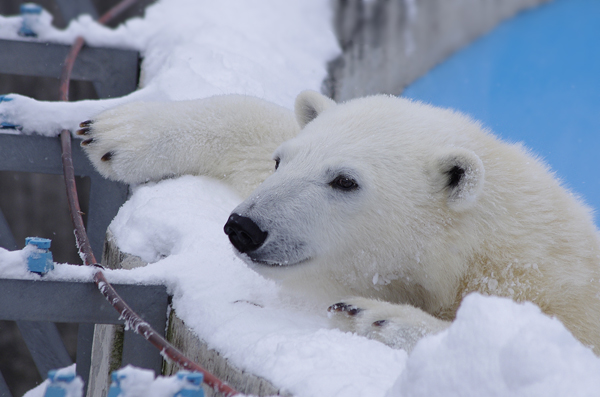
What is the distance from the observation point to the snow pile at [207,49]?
10.8ft

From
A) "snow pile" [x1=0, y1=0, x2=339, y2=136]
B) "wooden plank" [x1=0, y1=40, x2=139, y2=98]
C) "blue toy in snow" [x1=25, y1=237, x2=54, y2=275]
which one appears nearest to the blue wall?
"snow pile" [x1=0, y1=0, x2=339, y2=136]

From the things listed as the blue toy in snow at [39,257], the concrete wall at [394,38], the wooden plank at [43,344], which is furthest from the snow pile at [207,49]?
the blue toy in snow at [39,257]

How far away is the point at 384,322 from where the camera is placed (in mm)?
1870

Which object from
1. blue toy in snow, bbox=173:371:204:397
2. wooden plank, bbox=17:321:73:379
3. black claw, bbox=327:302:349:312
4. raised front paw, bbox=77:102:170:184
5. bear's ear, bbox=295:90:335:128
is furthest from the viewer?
wooden plank, bbox=17:321:73:379

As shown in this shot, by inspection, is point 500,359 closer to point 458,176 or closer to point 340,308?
point 340,308

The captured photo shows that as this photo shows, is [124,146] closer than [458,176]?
No

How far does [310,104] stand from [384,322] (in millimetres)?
1264

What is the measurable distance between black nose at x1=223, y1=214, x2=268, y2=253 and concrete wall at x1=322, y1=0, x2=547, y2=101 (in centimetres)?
296

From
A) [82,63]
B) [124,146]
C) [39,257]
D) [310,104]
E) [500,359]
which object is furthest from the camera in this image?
[82,63]

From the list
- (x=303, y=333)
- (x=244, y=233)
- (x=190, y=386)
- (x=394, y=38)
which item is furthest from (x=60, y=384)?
(x=394, y=38)

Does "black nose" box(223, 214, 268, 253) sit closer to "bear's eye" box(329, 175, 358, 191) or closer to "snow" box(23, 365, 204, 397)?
"bear's eye" box(329, 175, 358, 191)

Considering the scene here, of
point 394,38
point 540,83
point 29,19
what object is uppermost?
point 540,83

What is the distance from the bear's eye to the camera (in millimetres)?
2221

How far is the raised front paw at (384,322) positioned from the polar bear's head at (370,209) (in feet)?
0.89
